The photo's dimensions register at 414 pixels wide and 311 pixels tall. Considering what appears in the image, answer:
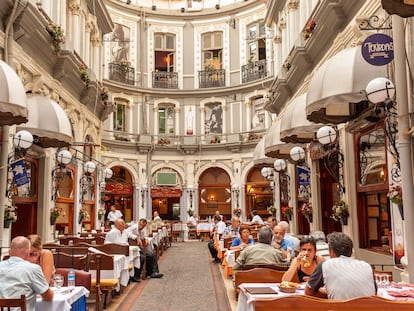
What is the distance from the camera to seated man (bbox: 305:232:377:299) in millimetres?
4008

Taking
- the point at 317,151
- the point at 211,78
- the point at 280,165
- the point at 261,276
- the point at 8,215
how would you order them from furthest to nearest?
the point at 211,78 → the point at 280,165 → the point at 317,151 → the point at 8,215 → the point at 261,276

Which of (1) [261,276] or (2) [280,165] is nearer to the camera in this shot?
(1) [261,276]

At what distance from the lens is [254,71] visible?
1030 inches

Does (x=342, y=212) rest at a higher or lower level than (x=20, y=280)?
higher

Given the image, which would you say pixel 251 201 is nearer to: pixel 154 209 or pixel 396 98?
pixel 154 209

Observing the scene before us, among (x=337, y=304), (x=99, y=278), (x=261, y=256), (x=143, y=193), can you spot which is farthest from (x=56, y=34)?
(x=143, y=193)

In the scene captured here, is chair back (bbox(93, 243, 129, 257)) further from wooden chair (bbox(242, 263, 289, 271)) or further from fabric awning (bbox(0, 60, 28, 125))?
wooden chair (bbox(242, 263, 289, 271))

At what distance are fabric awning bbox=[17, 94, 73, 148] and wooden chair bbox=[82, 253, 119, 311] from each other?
417cm

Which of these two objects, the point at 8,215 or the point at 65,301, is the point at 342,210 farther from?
the point at 8,215

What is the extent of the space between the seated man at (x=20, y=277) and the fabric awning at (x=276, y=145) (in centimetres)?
955

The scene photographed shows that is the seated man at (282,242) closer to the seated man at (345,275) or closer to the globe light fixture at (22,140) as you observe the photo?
the seated man at (345,275)

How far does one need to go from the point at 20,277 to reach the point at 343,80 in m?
5.41

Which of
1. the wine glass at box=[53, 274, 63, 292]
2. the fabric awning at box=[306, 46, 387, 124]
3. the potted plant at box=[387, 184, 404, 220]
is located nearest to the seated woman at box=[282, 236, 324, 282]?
the potted plant at box=[387, 184, 404, 220]

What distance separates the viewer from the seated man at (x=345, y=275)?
13.1ft
